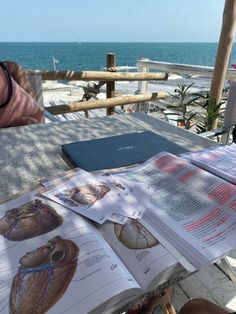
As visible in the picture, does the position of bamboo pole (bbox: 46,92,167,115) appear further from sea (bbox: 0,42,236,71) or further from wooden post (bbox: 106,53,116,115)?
sea (bbox: 0,42,236,71)

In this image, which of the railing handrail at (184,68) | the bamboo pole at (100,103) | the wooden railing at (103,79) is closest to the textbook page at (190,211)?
the wooden railing at (103,79)

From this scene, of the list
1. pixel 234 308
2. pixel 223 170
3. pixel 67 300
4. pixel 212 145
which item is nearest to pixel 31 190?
pixel 67 300

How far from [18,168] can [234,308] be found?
1.01 metres

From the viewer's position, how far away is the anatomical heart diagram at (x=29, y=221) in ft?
1.66

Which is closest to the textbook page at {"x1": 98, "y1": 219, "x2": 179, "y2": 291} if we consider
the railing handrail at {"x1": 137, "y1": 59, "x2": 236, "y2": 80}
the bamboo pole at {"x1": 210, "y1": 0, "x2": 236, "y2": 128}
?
the bamboo pole at {"x1": 210, "y1": 0, "x2": 236, "y2": 128}

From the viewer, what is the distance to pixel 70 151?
90 cm

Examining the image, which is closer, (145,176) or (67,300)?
(67,300)

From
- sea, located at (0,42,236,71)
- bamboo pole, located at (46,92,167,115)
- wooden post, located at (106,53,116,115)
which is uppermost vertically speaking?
wooden post, located at (106,53,116,115)

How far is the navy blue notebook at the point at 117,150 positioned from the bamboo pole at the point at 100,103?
1734 mm

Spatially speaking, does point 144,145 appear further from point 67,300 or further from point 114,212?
point 67,300

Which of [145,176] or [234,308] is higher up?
[145,176]

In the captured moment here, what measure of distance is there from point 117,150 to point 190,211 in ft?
1.30

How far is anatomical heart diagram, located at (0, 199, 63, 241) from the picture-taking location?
19.9 inches

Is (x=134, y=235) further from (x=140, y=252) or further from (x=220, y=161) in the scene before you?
(x=220, y=161)
